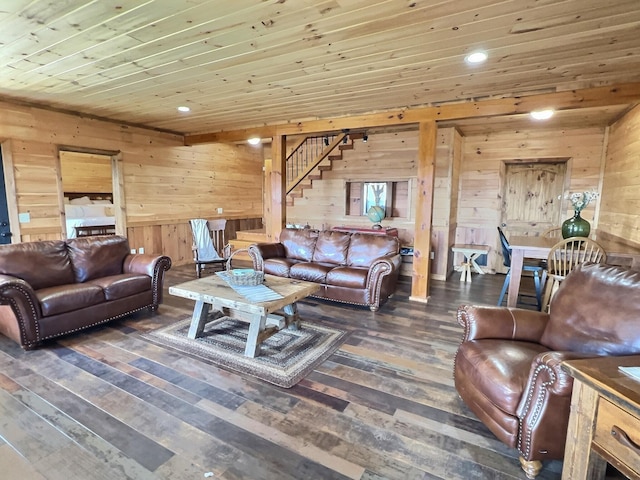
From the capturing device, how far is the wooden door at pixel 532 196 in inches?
226

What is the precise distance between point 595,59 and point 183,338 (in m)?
4.32

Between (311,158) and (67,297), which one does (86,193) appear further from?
(67,297)

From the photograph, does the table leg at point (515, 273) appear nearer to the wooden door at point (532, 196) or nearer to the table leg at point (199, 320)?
the wooden door at point (532, 196)

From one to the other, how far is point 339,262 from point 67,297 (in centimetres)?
304

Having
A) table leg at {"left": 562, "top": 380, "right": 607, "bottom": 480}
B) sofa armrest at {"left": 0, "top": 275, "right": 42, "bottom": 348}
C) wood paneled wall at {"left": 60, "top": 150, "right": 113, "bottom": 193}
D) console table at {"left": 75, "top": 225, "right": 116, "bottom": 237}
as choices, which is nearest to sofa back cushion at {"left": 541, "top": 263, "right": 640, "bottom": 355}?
table leg at {"left": 562, "top": 380, "right": 607, "bottom": 480}

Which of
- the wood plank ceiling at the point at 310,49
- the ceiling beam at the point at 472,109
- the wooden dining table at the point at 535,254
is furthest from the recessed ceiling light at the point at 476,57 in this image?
the wooden dining table at the point at 535,254

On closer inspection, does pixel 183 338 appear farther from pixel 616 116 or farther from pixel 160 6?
pixel 616 116

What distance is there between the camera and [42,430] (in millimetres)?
1857

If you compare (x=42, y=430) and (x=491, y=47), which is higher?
(x=491, y=47)

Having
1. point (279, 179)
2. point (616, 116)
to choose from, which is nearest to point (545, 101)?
point (616, 116)

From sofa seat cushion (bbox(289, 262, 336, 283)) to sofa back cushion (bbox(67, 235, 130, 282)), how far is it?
2097mm

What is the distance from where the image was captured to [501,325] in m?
2.07

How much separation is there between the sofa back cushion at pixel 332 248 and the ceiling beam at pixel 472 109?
1.55m

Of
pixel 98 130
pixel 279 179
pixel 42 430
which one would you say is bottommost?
pixel 42 430
